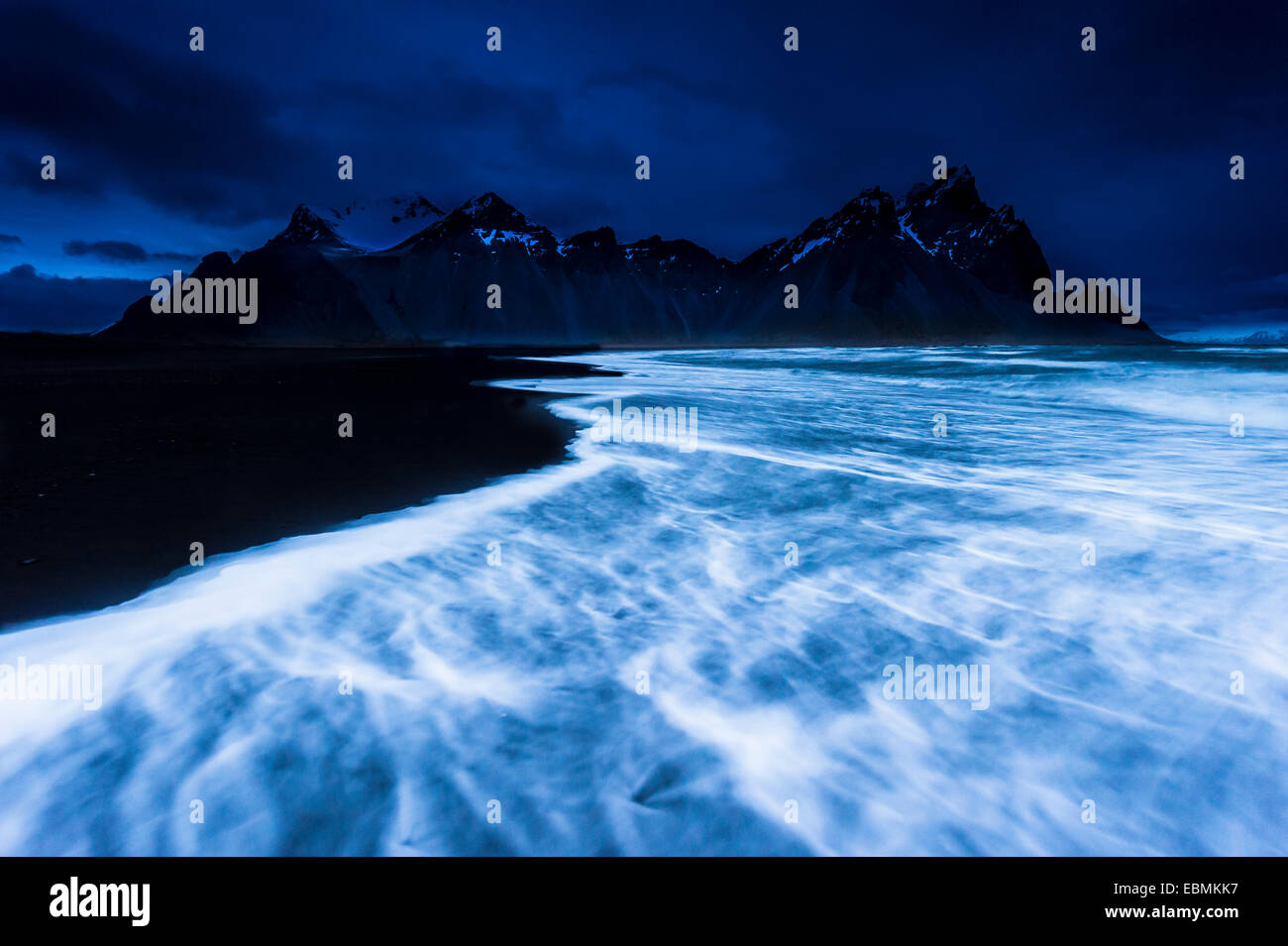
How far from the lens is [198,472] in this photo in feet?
22.0

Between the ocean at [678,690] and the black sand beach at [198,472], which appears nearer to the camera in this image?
the ocean at [678,690]

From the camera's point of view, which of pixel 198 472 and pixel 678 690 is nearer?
pixel 678 690

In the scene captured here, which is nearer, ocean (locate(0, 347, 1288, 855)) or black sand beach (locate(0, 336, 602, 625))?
ocean (locate(0, 347, 1288, 855))

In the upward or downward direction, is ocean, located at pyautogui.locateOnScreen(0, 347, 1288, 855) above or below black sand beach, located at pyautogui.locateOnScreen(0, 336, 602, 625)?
below

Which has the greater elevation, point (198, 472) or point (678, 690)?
point (198, 472)

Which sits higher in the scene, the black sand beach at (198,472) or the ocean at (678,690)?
the black sand beach at (198,472)

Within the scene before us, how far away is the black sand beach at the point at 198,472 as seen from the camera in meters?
4.17

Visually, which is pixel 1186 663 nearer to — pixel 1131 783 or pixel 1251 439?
pixel 1131 783

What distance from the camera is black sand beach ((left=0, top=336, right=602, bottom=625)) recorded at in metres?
4.17
